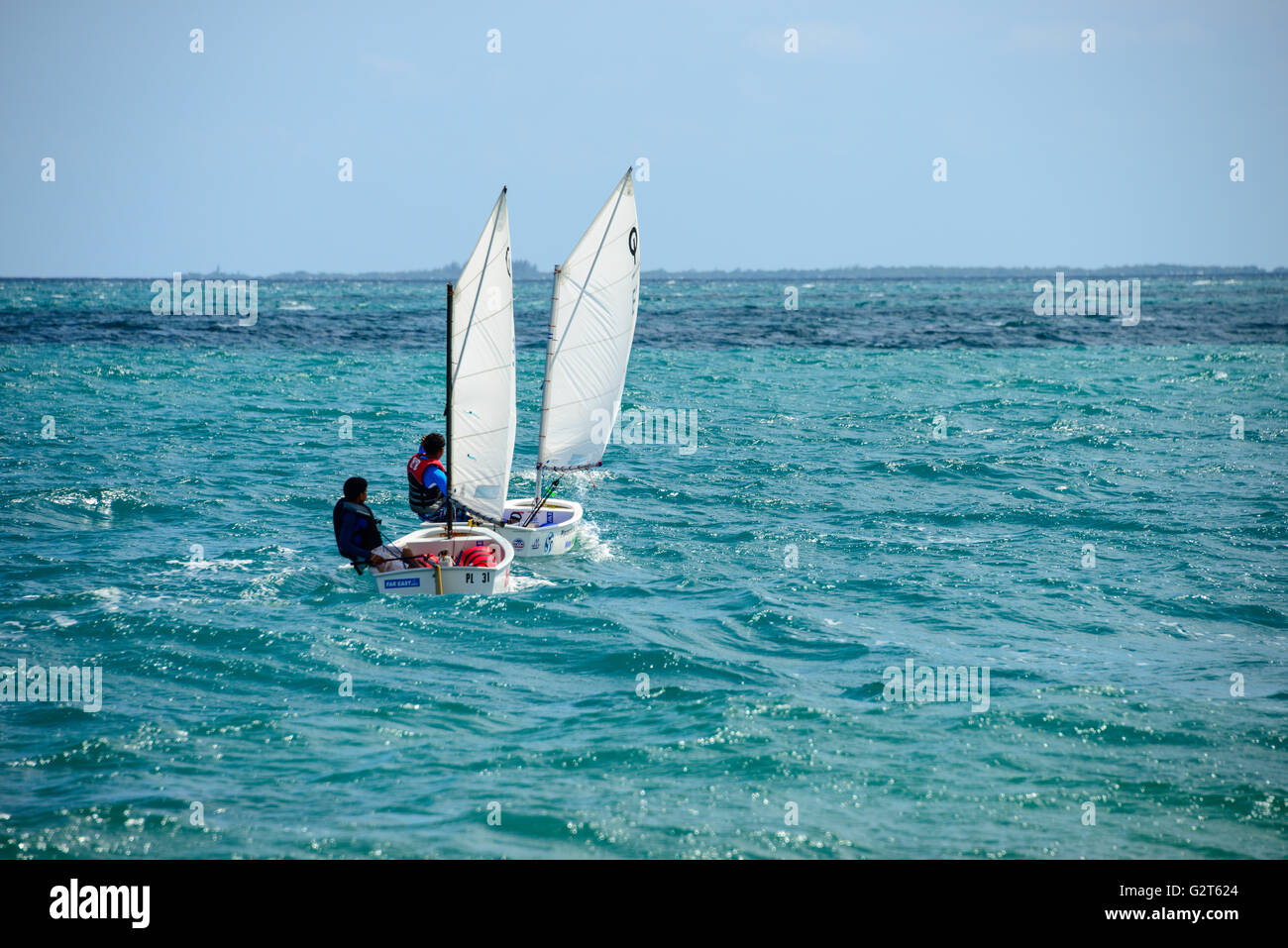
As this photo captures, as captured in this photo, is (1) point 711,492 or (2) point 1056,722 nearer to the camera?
(2) point 1056,722

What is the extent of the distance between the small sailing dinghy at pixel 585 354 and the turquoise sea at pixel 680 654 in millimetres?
1396

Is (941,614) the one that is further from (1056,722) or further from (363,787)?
(363,787)

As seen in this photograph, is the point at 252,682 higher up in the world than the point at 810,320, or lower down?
A: lower down

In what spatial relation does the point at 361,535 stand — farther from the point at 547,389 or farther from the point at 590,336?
the point at 590,336

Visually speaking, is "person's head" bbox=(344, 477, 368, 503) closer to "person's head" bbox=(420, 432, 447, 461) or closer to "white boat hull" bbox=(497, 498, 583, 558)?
"person's head" bbox=(420, 432, 447, 461)

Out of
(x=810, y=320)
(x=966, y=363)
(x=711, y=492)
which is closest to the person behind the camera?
(x=711, y=492)

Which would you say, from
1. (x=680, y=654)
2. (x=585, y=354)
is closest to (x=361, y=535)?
(x=680, y=654)

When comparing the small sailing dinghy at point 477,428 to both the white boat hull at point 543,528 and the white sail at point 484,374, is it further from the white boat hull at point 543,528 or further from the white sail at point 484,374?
the white boat hull at point 543,528

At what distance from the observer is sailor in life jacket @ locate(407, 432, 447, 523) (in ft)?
59.9

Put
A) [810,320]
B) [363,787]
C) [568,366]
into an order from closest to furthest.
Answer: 1. [363,787]
2. [568,366]
3. [810,320]

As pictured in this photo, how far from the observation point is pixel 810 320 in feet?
326

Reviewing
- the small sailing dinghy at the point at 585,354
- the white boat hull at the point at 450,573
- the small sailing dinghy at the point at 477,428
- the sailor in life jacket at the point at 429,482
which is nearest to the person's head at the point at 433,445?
the sailor in life jacket at the point at 429,482

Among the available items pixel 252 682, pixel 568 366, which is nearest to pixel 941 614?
pixel 568 366

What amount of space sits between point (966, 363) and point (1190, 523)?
3998 centimetres
